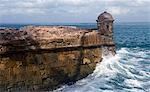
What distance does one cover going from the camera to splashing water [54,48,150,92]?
1953 centimetres

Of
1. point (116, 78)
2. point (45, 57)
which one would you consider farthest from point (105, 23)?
point (45, 57)

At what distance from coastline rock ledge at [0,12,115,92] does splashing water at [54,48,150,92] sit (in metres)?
0.60

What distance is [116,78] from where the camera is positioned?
2178 cm

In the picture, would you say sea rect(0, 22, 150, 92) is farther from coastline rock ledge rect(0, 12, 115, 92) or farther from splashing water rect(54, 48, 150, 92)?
coastline rock ledge rect(0, 12, 115, 92)

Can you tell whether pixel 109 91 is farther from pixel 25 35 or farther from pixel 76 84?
pixel 25 35

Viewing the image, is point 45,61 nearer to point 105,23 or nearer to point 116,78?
point 116,78

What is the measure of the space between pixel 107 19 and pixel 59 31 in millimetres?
4605

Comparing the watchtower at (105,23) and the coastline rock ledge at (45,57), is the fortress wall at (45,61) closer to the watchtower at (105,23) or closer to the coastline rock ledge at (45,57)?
the coastline rock ledge at (45,57)

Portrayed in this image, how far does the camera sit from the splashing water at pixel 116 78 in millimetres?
19531

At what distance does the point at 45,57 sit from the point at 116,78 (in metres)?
4.70

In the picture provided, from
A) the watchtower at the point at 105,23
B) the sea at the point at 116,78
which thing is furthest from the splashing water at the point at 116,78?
the watchtower at the point at 105,23

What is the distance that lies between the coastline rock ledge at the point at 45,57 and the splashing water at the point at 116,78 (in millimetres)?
598

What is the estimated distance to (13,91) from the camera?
1792 centimetres

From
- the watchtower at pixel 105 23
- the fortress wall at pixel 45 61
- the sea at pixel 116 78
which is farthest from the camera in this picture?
the watchtower at pixel 105 23
